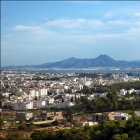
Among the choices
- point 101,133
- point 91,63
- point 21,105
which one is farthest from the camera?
point 91,63

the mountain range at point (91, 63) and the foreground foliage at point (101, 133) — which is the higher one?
the mountain range at point (91, 63)

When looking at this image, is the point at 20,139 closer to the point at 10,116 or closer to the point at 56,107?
the point at 10,116

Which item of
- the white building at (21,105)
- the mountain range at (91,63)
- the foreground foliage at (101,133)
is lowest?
the white building at (21,105)

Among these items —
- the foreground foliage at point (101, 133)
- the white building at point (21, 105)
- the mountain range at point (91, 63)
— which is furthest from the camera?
the mountain range at point (91, 63)

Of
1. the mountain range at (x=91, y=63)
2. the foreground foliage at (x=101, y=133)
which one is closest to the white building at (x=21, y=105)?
the foreground foliage at (x=101, y=133)

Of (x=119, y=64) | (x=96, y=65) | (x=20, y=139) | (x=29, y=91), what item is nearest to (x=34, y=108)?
(x=29, y=91)

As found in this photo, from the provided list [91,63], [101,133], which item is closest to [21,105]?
[101,133]

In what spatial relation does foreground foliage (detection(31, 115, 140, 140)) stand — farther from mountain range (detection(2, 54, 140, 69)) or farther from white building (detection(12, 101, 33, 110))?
mountain range (detection(2, 54, 140, 69))

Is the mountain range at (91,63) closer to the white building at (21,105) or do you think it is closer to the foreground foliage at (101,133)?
the white building at (21,105)

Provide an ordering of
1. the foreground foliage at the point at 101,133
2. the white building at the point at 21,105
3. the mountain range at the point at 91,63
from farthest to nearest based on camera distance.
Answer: the mountain range at the point at 91,63, the white building at the point at 21,105, the foreground foliage at the point at 101,133

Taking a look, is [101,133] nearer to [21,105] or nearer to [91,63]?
[21,105]

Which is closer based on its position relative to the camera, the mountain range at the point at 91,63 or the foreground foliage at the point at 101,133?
the foreground foliage at the point at 101,133
